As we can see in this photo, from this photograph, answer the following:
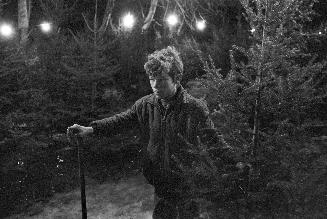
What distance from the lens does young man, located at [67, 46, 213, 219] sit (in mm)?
3031

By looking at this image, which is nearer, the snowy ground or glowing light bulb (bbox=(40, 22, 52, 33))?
the snowy ground

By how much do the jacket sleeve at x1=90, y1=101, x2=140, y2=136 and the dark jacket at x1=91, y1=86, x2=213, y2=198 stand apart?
18 centimetres

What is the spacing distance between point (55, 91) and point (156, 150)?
649 cm

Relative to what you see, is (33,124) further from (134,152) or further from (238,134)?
(238,134)

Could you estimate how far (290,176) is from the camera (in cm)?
350

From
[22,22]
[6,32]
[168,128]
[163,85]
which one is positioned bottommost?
[168,128]

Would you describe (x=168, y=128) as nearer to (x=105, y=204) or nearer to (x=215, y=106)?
(x=215, y=106)

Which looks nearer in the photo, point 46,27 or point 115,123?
point 115,123

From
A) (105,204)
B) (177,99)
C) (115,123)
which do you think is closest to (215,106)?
(105,204)

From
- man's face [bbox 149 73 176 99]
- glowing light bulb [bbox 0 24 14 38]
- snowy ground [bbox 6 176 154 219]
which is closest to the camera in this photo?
man's face [bbox 149 73 176 99]

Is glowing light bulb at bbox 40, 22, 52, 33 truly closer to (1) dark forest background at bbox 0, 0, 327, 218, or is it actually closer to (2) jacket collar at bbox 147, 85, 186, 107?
(1) dark forest background at bbox 0, 0, 327, 218

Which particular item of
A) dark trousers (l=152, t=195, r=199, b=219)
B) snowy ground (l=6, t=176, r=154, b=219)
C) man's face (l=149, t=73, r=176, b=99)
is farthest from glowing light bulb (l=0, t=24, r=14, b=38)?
dark trousers (l=152, t=195, r=199, b=219)

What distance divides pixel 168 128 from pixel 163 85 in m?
0.40

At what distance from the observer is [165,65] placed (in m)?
2.99
